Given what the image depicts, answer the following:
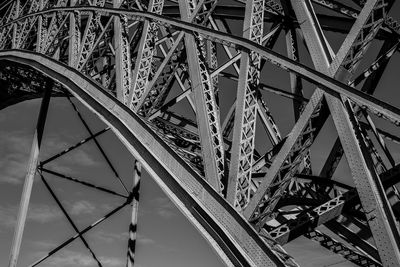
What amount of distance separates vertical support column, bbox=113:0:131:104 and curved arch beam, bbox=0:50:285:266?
1.12ft

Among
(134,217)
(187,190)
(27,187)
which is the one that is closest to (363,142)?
(187,190)

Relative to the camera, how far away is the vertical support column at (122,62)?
7.24 meters

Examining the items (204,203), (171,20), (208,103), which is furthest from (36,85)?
(204,203)

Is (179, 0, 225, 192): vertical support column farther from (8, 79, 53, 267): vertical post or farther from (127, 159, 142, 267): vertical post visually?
(8, 79, 53, 267): vertical post

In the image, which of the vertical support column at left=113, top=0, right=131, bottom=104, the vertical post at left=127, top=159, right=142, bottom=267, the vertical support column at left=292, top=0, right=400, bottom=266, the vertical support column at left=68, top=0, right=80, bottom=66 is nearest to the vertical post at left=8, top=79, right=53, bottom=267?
the vertical support column at left=68, top=0, right=80, bottom=66

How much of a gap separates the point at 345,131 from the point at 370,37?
1.21 m

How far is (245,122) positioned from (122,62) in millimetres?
3486

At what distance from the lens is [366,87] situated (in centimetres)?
658

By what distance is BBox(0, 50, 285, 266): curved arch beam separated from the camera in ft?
13.4

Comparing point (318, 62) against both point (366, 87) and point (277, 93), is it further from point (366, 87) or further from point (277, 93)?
point (277, 93)

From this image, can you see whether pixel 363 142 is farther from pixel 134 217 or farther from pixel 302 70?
pixel 134 217

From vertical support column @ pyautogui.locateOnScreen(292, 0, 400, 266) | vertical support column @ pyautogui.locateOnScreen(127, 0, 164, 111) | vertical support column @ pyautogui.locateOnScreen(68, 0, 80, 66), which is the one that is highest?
vertical support column @ pyautogui.locateOnScreen(68, 0, 80, 66)

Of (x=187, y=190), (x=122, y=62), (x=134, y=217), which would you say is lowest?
(x=187, y=190)

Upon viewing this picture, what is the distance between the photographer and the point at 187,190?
190 inches
